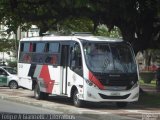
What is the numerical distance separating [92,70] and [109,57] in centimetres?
99

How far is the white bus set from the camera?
2250cm

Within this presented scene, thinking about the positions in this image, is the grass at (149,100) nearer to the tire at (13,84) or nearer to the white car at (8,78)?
the tire at (13,84)

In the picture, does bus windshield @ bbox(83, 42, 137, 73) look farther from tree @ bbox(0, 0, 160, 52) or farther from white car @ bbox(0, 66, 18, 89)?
white car @ bbox(0, 66, 18, 89)

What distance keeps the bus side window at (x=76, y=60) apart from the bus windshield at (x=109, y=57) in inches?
16.6

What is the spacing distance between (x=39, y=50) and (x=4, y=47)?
3826 cm

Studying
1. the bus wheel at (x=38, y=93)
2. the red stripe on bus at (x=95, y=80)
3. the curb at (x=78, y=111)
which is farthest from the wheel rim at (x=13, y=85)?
the red stripe on bus at (x=95, y=80)

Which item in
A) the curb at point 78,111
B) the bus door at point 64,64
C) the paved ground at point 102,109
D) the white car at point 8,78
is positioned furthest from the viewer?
the white car at point 8,78

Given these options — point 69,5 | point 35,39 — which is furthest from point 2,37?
point 69,5

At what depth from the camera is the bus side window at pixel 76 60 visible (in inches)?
910

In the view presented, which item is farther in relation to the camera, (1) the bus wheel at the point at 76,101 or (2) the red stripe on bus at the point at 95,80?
(1) the bus wheel at the point at 76,101

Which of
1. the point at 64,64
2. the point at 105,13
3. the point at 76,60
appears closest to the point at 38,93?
the point at 64,64

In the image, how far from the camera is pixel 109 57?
2302cm

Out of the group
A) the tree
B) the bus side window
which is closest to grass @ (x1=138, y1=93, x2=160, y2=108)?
the tree

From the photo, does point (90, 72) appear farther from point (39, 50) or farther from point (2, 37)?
point (2, 37)
